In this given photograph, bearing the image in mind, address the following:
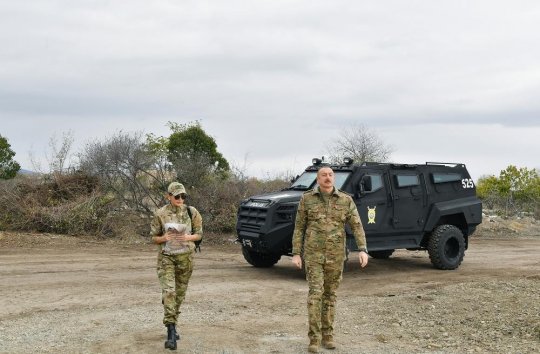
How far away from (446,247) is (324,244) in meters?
7.25

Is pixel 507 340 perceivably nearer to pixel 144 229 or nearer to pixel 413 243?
pixel 413 243

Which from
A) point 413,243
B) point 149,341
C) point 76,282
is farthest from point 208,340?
point 413,243

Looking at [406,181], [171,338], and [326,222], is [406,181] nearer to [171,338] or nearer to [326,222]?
[326,222]

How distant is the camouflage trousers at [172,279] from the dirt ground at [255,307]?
0.42 m

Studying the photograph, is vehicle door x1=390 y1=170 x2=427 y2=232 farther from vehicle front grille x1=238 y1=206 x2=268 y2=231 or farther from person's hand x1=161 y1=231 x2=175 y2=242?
Answer: person's hand x1=161 y1=231 x2=175 y2=242

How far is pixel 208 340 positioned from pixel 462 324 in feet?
10.4

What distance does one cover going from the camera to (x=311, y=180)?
12.0 metres

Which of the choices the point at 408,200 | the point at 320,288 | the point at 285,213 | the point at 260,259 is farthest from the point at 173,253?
the point at 408,200

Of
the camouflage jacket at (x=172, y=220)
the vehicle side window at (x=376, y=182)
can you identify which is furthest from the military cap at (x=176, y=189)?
the vehicle side window at (x=376, y=182)

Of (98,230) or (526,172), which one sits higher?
(526,172)

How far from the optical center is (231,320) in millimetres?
7762

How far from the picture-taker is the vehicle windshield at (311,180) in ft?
37.4

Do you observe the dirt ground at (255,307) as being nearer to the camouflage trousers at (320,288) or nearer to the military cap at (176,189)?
the camouflage trousers at (320,288)

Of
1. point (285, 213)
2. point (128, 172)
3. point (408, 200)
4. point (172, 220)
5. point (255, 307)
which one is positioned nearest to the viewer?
point (172, 220)
